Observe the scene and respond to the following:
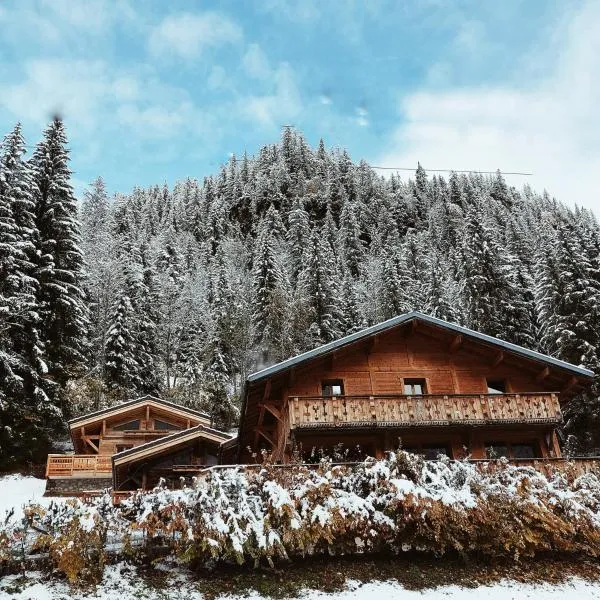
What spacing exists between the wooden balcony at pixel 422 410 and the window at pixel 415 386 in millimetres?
2127

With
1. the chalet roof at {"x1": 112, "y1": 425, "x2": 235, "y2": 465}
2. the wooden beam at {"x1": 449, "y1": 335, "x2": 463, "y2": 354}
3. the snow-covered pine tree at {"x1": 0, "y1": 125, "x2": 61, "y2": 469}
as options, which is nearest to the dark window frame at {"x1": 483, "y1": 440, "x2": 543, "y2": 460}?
the wooden beam at {"x1": 449, "y1": 335, "x2": 463, "y2": 354}

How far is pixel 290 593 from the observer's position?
11.7 m

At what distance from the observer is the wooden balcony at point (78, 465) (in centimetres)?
3094

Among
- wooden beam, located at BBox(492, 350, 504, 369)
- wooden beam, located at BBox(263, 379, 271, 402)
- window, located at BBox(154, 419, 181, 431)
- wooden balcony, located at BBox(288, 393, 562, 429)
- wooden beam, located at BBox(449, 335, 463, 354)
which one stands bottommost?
wooden balcony, located at BBox(288, 393, 562, 429)

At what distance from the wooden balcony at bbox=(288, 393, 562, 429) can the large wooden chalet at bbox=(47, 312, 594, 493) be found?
0.04m

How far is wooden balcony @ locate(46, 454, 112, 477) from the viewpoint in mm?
30942

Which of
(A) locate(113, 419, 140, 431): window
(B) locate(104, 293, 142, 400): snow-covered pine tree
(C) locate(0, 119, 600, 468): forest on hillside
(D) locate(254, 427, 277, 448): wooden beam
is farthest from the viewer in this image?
(B) locate(104, 293, 142, 400): snow-covered pine tree

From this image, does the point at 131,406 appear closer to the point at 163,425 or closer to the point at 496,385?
the point at 163,425

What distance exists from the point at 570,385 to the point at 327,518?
51.1 ft

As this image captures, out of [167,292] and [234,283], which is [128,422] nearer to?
[167,292]

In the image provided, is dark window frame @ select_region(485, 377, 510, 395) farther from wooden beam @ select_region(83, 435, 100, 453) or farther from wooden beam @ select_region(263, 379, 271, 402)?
wooden beam @ select_region(83, 435, 100, 453)

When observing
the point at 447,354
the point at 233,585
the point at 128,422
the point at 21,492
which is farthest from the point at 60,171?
the point at 233,585

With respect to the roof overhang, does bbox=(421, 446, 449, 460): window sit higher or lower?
lower

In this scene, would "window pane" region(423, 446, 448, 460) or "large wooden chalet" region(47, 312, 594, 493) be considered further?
"window pane" region(423, 446, 448, 460)
